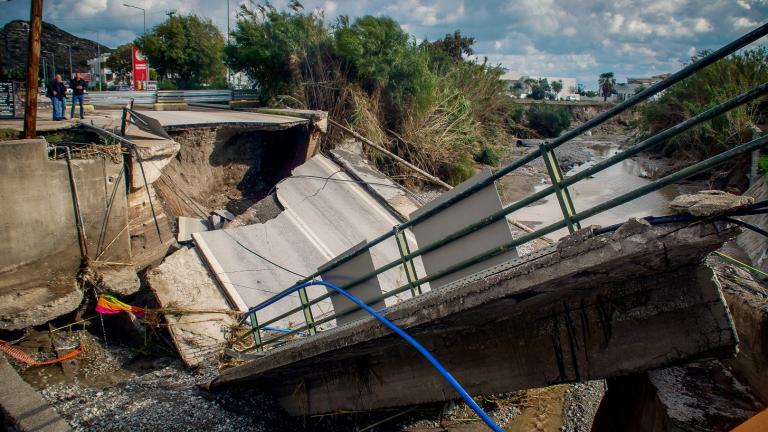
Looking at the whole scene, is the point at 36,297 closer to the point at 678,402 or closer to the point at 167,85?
the point at 678,402

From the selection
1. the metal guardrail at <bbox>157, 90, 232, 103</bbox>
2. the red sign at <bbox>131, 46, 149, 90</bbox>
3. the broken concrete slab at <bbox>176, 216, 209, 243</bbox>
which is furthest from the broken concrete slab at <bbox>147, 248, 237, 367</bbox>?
the red sign at <bbox>131, 46, 149, 90</bbox>

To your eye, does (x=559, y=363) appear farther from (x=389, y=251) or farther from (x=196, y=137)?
(x=196, y=137)

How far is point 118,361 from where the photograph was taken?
661cm

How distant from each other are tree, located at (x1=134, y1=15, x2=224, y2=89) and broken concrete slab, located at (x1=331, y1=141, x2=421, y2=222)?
71.9 ft

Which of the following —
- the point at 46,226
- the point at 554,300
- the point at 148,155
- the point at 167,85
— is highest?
the point at 167,85

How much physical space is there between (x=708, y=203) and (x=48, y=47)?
167 ft

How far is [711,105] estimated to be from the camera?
1819 centimetres

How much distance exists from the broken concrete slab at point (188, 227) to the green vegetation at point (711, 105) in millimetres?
13955

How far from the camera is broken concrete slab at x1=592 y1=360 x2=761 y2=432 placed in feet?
9.98

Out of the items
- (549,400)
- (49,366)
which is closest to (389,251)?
(549,400)

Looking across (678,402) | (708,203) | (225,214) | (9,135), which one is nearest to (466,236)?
(708,203)

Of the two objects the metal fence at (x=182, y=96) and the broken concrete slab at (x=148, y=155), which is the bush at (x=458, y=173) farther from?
the metal fence at (x=182, y=96)

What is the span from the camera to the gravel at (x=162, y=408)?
5000 mm

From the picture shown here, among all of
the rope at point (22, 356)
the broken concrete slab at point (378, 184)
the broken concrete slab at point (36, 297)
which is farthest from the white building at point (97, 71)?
the rope at point (22, 356)
